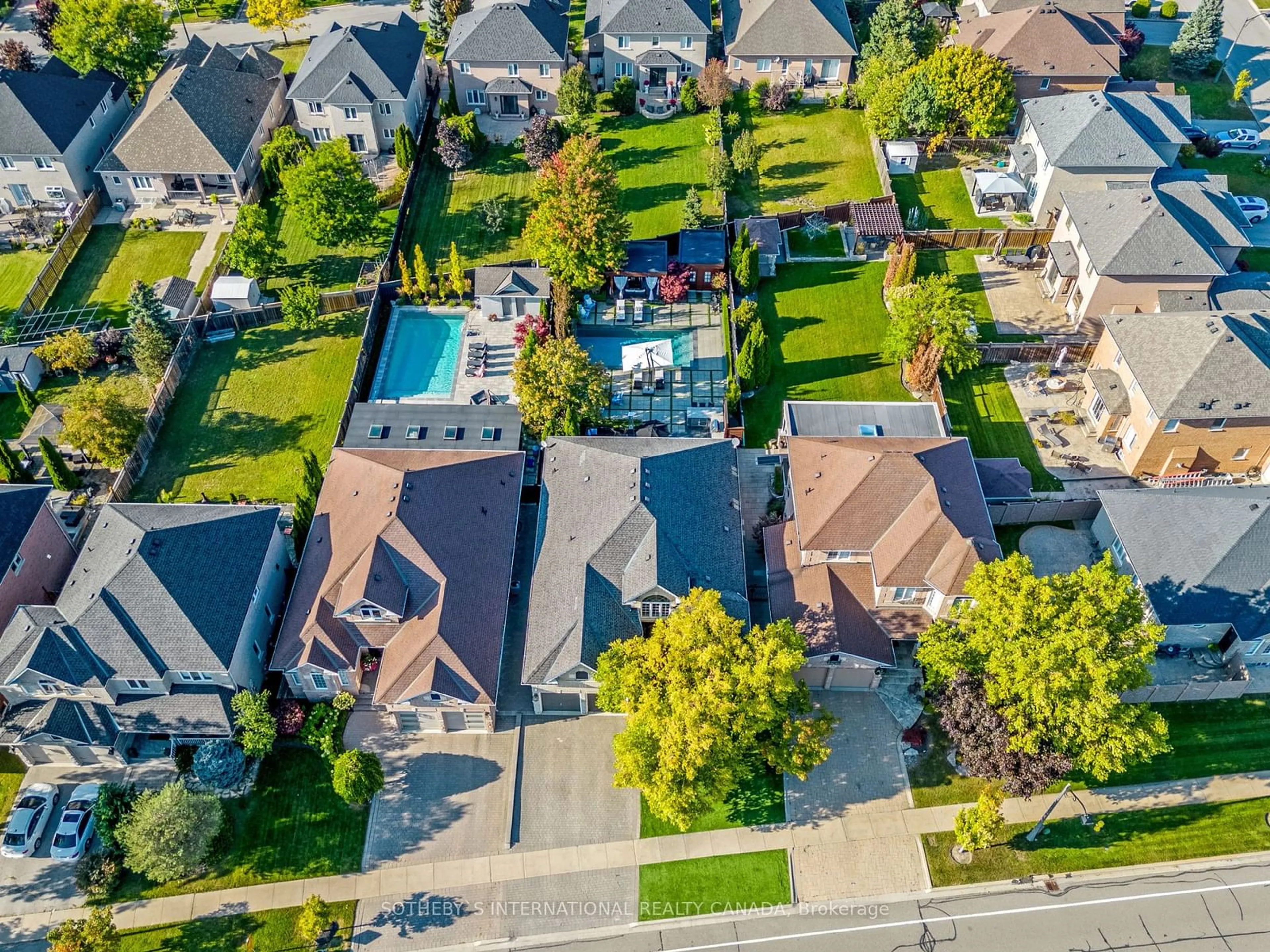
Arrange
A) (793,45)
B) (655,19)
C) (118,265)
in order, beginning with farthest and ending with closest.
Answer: (793,45)
(655,19)
(118,265)

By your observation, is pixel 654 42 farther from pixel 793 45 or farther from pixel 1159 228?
pixel 1159 228

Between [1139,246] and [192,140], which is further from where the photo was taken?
[192,140]

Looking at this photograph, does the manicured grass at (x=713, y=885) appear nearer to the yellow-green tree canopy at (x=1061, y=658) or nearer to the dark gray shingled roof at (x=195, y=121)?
the yellow-green tree canopy at (x=1061, y=658)

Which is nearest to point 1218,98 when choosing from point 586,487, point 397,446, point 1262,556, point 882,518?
point 1262,556

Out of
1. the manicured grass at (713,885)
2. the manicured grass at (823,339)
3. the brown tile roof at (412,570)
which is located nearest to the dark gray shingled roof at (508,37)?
the manicured grass at (823,339)

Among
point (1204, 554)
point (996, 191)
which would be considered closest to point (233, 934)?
point (1204, 554)

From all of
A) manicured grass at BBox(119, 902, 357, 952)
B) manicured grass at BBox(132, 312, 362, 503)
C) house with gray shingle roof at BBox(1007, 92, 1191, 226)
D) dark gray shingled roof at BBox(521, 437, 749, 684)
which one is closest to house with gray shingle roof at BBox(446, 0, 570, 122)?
manicured grass at BBox(132, 312, 362, 503)
